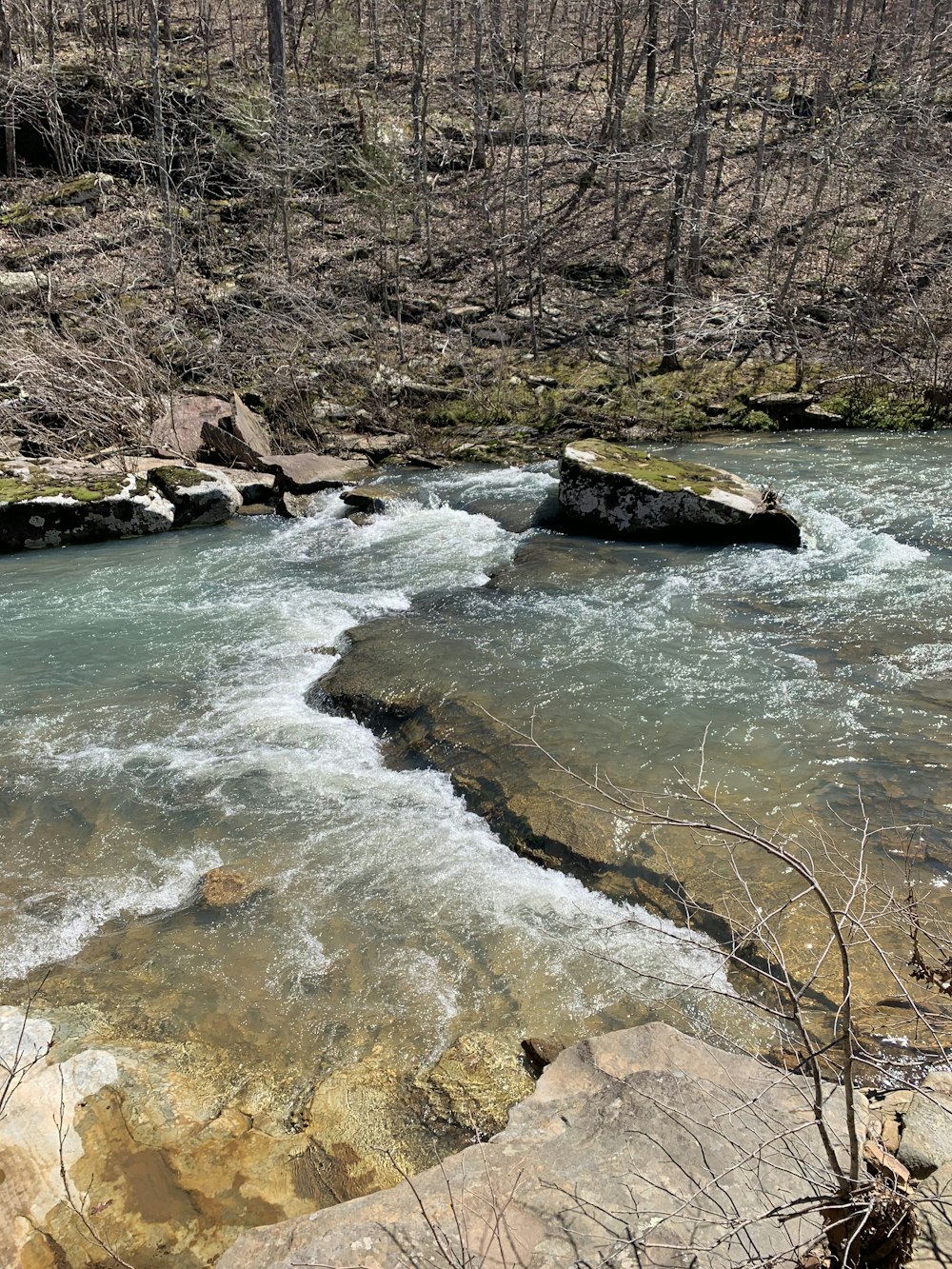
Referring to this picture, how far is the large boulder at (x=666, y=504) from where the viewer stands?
981 centimetres

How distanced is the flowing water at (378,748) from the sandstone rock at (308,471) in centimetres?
210

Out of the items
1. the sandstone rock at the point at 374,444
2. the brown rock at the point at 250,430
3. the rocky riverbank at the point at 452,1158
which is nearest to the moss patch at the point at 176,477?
the brown rock at the point at 250,430

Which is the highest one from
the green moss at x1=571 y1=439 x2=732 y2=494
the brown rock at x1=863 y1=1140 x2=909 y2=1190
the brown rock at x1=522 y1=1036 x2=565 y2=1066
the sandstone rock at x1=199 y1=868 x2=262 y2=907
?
the green moss at x1=571 y1=439 x2=732 y2=494

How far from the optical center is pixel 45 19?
90.6 feet

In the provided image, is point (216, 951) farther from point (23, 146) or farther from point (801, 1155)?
point (23, 146)

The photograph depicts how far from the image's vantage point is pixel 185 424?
14328 millimetres

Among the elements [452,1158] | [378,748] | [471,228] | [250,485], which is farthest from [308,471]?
[471,228]

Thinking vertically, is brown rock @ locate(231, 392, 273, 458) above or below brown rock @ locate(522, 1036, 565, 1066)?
above

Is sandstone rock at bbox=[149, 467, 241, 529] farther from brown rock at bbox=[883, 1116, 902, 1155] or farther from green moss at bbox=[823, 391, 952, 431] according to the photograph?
brown rock at bbox=[883, 1116, 902, 1155]

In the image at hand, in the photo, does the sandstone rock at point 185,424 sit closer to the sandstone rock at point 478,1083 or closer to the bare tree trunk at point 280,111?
the bare tree trunk at point 280,111

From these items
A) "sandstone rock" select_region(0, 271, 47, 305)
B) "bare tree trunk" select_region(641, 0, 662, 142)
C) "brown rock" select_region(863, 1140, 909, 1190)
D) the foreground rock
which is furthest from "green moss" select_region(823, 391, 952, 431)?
"sandstone rock" select_region(0, 271, 47, 305)

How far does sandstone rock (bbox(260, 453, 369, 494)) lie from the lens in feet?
42.9

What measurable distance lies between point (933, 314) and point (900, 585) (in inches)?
478

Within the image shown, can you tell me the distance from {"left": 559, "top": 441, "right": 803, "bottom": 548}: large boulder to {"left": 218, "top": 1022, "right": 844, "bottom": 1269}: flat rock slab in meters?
7.64
